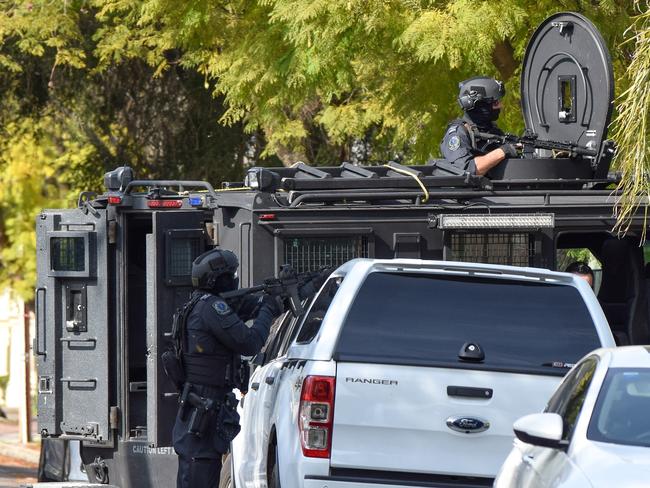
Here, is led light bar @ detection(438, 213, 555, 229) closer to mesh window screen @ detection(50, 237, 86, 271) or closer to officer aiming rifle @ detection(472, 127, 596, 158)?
officer aiming rifle @ detection(472, 127, 596, 158)

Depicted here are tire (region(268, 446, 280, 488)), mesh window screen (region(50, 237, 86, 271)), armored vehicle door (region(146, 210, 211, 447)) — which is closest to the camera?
tire (region(268, 446, 280, 488))

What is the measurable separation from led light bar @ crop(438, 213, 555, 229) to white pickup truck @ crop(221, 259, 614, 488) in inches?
75.6

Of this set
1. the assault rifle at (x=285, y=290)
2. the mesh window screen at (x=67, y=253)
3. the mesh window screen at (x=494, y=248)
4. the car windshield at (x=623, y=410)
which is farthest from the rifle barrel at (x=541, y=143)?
the car windshield at (x=623, y=410)

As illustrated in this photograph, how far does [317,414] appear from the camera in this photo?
7422 mm

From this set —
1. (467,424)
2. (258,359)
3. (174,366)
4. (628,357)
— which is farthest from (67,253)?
(628,357)

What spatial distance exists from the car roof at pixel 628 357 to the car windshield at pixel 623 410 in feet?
0.09

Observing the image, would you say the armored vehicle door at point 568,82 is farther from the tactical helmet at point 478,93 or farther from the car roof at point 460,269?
the car roof at point 460,269

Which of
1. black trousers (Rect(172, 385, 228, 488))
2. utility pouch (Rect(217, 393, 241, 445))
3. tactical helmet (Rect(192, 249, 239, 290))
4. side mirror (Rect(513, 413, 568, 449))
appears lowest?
black trousers (Rect(172, 385, 228, 488))

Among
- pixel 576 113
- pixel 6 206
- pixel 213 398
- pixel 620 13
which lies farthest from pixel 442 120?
pixel 6 206

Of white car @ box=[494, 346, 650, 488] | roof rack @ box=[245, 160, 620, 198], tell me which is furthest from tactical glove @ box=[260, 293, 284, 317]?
white car @ box=[494, 346, 650, 488]

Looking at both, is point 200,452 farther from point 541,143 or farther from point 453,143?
point 541,143

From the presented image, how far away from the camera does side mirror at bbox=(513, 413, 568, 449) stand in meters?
6.08

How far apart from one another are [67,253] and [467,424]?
4.70m

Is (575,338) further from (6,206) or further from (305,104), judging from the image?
(6,206)
